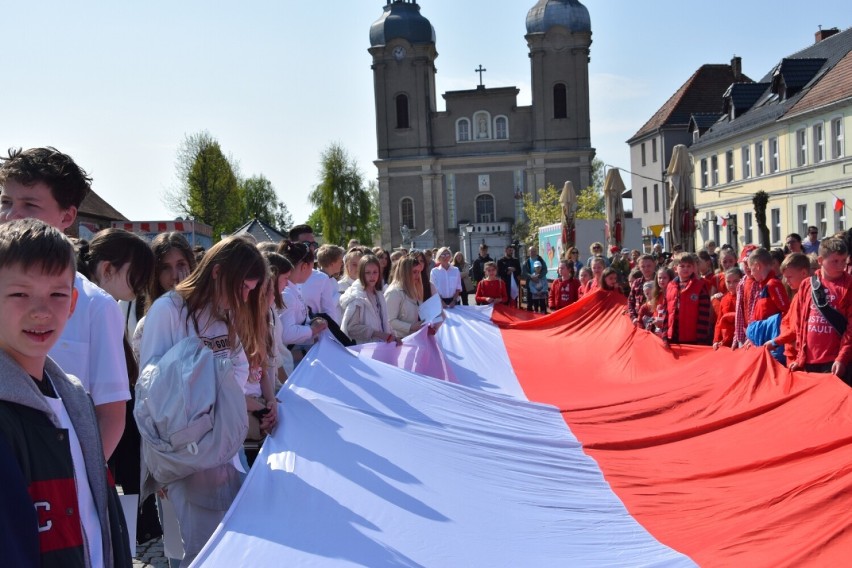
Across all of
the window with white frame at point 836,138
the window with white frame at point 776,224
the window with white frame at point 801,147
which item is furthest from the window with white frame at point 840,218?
the window with white frame at point 776,224

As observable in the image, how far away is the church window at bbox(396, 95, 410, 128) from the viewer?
74.4 m

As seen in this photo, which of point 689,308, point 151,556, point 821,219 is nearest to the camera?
point 151,556

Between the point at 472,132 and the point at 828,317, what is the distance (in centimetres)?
7050

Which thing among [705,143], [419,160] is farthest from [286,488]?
[419,160]

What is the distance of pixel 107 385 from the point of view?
2.93 meters

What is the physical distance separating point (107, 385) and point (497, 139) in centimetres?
7465

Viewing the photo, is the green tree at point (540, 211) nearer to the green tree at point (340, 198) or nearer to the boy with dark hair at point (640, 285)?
the green tree at point (340, 198)

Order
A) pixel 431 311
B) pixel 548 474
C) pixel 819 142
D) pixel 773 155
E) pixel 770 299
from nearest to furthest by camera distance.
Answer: pixel 548 474 < pixel 770 299 < pixel 431 311 < pixel 819 142 < pixel 773 155

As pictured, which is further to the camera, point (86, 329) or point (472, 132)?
point (472, 132)

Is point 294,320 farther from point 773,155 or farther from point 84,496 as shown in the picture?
point 773,155

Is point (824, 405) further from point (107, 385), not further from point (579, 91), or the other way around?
point (579, 91)

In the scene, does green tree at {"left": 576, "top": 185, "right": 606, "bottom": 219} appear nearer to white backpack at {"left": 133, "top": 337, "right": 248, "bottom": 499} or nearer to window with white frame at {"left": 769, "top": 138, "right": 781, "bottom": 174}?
window with white frame at {"left": 769, "top": 138, "right": 781, "bottom": 174}

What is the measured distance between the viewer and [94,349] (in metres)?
2.97

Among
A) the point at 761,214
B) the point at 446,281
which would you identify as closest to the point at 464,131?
the point at 761,214
